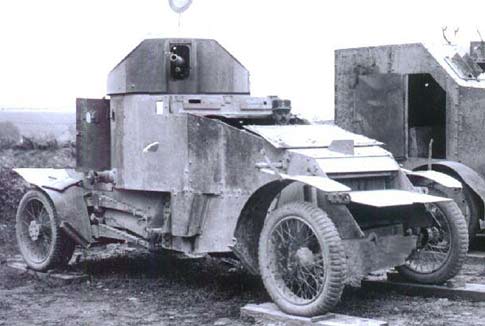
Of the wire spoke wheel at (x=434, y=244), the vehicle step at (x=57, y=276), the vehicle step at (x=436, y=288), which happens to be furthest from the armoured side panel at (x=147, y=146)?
the wire spoke wheel at (x=434, y=244)

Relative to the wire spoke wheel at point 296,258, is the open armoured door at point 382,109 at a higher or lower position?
higher

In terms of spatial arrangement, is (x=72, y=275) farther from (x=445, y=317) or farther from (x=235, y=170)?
(x=445, y=317)

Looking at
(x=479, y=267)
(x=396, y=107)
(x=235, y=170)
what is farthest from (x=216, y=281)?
(x=396, y=107)

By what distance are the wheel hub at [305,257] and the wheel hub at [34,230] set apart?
3.66 m

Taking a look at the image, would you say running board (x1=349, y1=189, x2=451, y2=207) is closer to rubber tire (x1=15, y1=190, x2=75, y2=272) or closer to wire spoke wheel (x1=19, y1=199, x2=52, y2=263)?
rubber tire (x1=15, y1=190, x2=75, y2=272)

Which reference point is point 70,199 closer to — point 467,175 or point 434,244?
point 434,244

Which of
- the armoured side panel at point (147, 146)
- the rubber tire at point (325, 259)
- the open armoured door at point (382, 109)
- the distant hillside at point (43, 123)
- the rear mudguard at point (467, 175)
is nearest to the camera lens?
the rubber tire at point (325, 259)

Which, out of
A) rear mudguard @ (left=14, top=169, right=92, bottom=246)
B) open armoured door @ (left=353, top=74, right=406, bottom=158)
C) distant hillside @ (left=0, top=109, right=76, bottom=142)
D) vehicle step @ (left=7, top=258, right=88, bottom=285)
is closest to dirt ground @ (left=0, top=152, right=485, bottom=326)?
vehicle step @ (left=7, top=258, right=88, bottom=285)

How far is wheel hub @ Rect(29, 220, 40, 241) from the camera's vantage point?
9.54 m

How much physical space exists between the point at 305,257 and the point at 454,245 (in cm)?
161

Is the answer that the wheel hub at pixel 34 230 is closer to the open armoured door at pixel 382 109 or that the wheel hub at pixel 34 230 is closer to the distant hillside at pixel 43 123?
the open armoured door at pixel 382 109

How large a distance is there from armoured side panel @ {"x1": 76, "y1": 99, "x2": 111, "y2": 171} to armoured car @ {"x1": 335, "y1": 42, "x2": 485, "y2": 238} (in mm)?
3507

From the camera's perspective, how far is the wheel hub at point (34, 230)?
9.54 meters

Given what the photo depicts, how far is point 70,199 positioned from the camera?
9344mm
